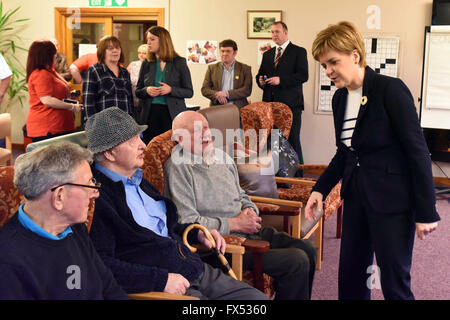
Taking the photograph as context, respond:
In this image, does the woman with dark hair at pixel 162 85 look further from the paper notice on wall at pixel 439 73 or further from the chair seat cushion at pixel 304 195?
the paper notice on wall at pixel 439 73

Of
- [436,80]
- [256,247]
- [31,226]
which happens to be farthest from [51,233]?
[436,80]

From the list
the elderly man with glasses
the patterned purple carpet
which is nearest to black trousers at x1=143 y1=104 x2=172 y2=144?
the patterned purple carpet

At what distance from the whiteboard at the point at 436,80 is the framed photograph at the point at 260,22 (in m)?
1.84

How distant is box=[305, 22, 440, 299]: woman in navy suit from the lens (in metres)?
1.96

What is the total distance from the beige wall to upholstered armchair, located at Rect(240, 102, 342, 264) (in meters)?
2.14

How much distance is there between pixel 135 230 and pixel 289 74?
13.4ft

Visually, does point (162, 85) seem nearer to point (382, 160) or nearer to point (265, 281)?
point (265, 281)

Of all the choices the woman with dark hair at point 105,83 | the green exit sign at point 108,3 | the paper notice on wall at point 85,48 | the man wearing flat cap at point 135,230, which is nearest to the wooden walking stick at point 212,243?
the man wearing flat cap at point 135,230

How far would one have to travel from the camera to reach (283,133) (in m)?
4.47

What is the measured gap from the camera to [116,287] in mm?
1826

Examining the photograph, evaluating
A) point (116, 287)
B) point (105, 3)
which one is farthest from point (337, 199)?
point (105, 3)

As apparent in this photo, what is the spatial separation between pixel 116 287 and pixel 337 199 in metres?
2.45

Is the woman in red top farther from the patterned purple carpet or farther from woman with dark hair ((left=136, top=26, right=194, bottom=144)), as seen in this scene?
the patterned purple carpet
